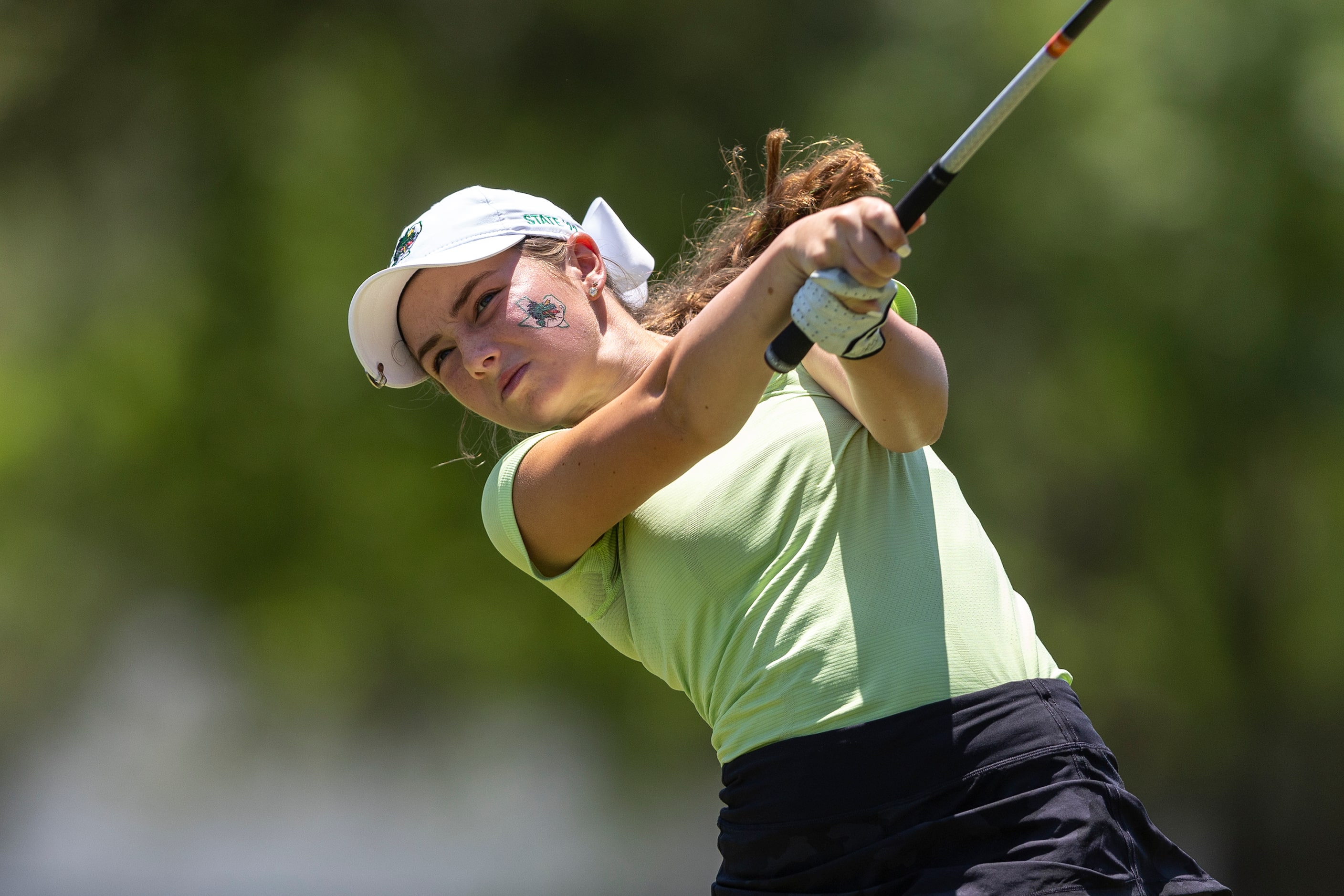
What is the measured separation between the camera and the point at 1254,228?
6.08m

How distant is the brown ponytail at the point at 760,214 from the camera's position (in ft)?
6.22

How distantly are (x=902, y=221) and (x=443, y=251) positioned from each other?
869 millimetres

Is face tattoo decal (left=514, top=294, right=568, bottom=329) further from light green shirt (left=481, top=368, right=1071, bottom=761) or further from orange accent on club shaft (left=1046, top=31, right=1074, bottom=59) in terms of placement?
orange accent on club shaft (left=1046, top=31, right=1074, bottom=59)

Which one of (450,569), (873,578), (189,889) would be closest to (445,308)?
(873,578)

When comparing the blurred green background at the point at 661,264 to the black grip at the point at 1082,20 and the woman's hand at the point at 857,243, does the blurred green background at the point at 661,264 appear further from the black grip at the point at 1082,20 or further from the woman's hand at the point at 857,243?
the woman's hand at the point at 857,243

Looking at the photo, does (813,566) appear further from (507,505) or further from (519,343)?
(519,343)

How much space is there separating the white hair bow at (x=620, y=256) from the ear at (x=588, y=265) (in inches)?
2.1

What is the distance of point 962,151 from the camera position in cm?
135

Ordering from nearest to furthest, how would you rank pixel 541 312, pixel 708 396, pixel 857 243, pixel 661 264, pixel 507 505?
pixel 857 243 → pixel 708 396 → pixel 507 505 → pixel 541 312 → pixel 661 264

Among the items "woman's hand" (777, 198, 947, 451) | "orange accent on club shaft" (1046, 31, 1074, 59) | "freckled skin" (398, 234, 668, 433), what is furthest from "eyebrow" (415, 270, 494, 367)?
"orange accent on club shaft" (1046, 31, 1074, 59)

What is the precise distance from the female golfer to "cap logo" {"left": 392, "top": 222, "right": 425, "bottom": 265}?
57mm

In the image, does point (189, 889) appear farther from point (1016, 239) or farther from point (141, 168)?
point (1016, 239)

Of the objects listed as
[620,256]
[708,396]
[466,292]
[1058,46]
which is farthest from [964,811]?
[620,256]

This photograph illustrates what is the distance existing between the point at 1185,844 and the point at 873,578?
18.7 feet
